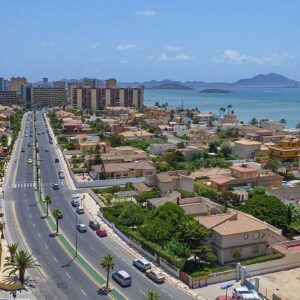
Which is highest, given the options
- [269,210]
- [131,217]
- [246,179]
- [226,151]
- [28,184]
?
[269,210]

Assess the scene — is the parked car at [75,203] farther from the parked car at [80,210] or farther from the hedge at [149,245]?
the hedge at [149,245]

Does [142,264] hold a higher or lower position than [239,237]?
lower

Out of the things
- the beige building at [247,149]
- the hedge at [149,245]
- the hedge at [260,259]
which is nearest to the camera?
the hedge at [149,245]

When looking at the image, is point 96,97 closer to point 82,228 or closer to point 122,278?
point 82,228

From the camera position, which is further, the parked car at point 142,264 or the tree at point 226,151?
the tree at point 226,151

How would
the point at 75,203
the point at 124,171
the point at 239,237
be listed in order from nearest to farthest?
the point at 239,237
the point at 75,203
the point at 124,171

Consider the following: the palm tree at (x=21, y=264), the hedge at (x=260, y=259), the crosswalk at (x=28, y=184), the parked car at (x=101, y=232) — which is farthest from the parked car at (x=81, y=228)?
the crosswalk at (x=28, y=184)

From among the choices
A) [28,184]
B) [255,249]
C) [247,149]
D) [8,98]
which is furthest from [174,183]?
[8,98]
